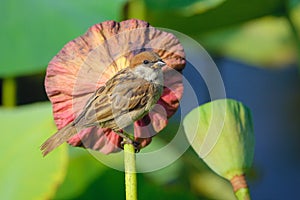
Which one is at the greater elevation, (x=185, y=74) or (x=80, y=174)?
(x=185, y=74)

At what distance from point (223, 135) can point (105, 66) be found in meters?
0.13

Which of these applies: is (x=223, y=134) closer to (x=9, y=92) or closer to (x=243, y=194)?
(x=243, y=194)

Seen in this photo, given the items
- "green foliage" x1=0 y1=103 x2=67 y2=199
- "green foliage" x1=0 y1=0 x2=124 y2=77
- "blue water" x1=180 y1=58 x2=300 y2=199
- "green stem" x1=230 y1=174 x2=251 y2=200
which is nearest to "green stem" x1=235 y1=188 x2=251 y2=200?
"green stem" x1=230 y1=174 x2=251 y2=200

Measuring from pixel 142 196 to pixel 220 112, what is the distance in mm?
334

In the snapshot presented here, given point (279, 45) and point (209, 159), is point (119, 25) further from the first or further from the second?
point (279, 45)

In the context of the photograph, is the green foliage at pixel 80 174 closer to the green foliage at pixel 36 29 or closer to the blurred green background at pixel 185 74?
the blurred green background at pixel 185 74

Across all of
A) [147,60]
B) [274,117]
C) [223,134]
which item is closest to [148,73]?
[147,60]

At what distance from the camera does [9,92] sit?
1.32 metres

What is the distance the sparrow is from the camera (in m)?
0.76

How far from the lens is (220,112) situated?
0.82 meters

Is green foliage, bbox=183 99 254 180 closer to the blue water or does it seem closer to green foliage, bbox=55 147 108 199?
green foliage, bbox=55 147 108 199

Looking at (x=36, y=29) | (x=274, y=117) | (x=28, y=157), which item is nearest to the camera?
(x=28, y=157)

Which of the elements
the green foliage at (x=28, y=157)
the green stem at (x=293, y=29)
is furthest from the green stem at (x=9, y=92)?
the green stem at (x=293, y=29)

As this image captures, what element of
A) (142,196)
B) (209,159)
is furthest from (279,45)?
(209,159)
